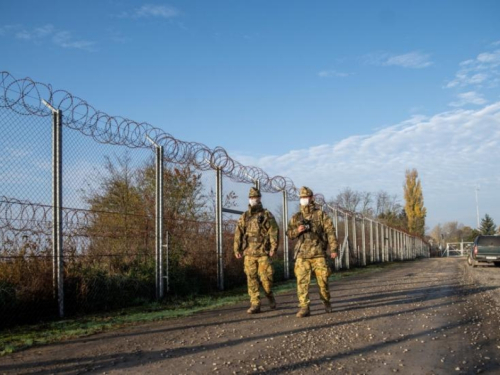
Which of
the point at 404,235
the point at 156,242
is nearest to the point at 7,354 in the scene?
the point at 156,242

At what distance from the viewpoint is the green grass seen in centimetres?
560

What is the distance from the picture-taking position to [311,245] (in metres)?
7.66

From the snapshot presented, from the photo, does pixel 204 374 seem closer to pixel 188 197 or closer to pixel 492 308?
pixel 492 308

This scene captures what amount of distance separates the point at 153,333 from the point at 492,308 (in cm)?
562

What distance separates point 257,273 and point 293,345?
2679mm

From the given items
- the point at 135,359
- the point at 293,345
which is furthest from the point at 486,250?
the point at 135,359

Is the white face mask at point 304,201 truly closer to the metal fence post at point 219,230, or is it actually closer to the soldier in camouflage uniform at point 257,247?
the soldier in camouflage uniform at point 257,247

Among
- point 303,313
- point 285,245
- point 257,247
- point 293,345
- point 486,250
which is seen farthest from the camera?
point 486,250

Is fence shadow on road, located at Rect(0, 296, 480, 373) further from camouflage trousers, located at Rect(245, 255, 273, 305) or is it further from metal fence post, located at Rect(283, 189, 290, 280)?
metal fence post, located at Rect(283, 189, 290, 280)

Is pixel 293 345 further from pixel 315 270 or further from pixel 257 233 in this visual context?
pixel 257 233

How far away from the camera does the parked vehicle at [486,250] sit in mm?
22875

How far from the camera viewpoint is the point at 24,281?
6.80m

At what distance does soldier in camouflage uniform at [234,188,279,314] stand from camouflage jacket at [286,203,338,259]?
35 centimetres

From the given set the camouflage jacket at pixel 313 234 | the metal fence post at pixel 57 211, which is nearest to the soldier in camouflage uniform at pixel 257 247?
the camouflage jacket at pixel 313 234
